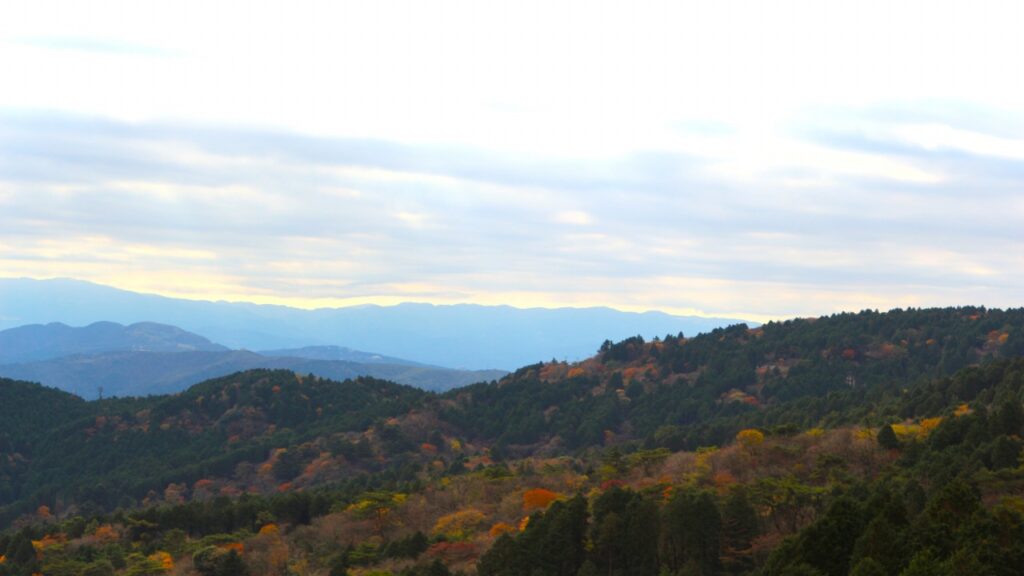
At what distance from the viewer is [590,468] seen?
91.6m

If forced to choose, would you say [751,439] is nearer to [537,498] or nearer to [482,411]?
[537,498]

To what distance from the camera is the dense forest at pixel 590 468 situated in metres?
50.4

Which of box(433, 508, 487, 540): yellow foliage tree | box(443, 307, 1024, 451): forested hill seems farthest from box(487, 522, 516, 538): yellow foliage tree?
box(443, 307, 1024, 451): forested hill

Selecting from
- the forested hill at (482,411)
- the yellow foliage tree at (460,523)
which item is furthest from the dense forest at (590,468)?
A: the forested hill at (482,411)

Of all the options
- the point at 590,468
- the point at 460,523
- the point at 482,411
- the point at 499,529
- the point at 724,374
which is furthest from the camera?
the point at 482,411

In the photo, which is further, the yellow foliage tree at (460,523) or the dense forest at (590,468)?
the yellow foliage tree at (460,523)

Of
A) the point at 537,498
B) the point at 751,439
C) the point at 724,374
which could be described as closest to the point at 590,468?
the point at 537,498

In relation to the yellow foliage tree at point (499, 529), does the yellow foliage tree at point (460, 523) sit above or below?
below

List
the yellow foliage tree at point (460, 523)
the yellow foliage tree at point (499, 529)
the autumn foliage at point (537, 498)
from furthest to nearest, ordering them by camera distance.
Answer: the autumn foliage at point (537, 498) < the yellow foliage tree at point (460, 523) < the yellow foliage tree at point (499, 529)

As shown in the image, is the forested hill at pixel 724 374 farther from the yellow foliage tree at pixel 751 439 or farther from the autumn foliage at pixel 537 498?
the autumn foliage at pixel 537 498

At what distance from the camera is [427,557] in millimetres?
62875

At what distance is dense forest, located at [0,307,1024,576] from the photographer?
5041 cm

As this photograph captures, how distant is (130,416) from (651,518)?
6106 inches

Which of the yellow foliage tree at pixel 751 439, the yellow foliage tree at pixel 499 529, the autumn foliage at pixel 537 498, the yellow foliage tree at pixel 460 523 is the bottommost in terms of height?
the yellow foliage tree at pixel 460 523
